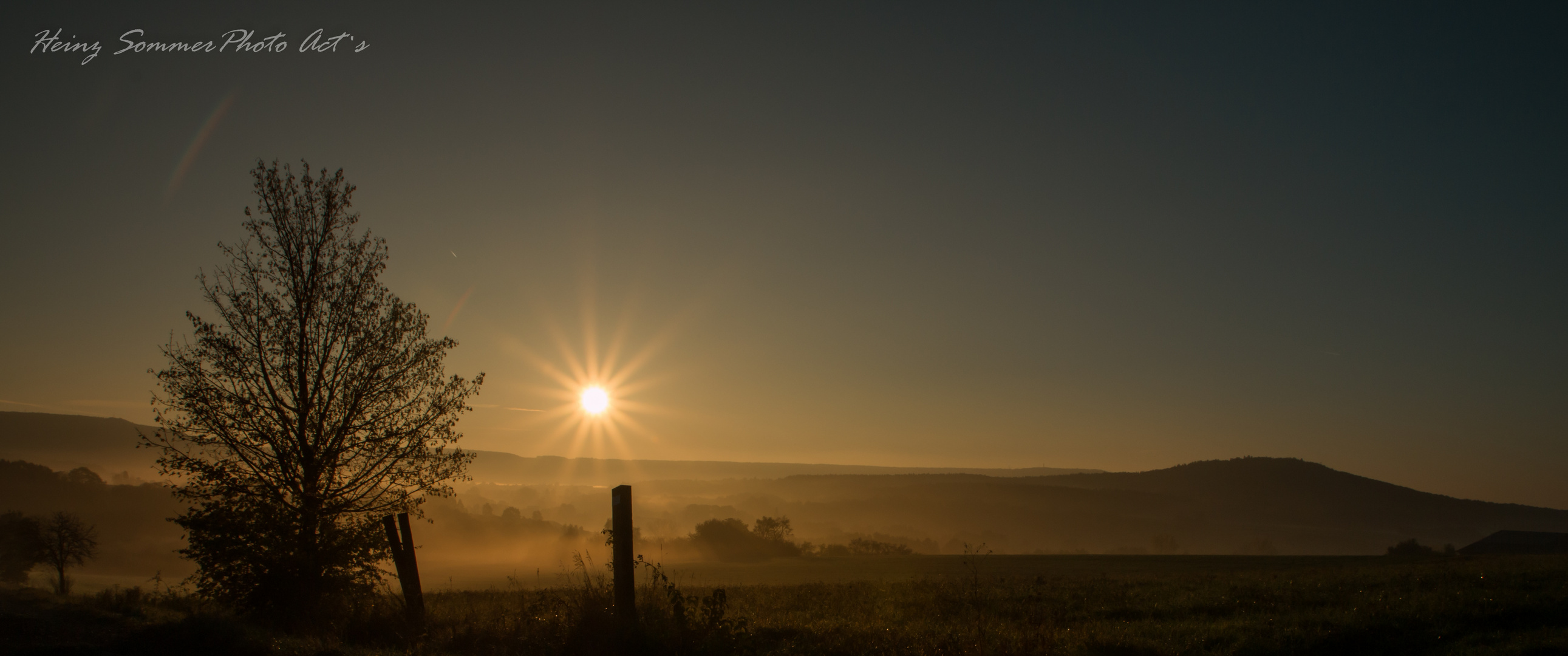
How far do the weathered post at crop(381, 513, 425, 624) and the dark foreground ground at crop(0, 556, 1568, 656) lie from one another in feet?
1.23

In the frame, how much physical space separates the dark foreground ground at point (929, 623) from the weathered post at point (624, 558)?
0.61 feet

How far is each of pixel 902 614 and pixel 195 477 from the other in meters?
12.1

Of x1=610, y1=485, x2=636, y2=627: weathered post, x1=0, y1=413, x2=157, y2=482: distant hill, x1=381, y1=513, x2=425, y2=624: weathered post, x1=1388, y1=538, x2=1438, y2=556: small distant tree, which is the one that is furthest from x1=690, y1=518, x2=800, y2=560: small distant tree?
x1=0, y1=413, x2=157, y2=482: distant hill

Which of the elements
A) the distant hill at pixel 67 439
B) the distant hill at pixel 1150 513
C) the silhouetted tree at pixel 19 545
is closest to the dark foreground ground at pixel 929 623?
the silhouetted tree at pixel 19 545

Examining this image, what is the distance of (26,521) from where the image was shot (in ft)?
103

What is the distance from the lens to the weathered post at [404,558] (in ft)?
39.4

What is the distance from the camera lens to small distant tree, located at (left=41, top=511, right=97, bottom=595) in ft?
99.5

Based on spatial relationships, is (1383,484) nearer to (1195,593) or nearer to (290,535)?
(1195,593)

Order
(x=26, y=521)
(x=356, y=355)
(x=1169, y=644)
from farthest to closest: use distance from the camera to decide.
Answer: (x=26, y=521) → (x=356, y=355) → (x=1169, y=644)

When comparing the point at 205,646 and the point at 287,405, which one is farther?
the point at 287,405

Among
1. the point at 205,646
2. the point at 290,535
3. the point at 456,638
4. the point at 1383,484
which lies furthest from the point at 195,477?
the point at 1383,484

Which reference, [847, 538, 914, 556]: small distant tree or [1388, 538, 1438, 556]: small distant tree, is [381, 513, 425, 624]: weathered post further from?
[847, 538, 914, 556]: small distant tree

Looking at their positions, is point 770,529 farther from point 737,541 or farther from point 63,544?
point 63,544

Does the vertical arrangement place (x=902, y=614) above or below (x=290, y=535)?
below
